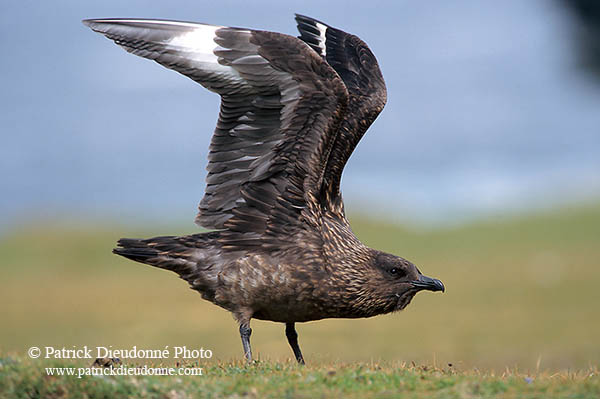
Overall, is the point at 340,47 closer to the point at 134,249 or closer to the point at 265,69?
the point at 265,69

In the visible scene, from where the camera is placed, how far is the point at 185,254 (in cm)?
715

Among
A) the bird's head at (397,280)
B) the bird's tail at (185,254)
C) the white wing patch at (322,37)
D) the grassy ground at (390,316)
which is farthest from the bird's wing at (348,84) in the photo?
the grassy ground at (390,316)

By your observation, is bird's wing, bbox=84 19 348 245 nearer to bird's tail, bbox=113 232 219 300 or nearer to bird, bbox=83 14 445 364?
bird, bbox=83 14 445 364

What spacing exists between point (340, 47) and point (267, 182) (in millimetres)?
2278

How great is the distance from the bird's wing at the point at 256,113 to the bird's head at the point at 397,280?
77 cm

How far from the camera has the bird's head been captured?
7035 millimetres

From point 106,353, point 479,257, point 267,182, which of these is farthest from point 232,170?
point 479,257

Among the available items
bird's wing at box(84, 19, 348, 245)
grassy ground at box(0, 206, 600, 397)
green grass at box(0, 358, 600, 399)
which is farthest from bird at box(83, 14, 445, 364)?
green grass at box(0, 358, 600, 399)

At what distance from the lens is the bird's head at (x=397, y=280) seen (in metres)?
7.04

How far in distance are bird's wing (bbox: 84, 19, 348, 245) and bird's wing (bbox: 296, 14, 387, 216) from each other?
50cm

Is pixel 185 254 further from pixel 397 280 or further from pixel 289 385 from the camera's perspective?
pixel 289 385

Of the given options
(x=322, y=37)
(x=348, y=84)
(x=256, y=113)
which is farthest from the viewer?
(x=322, y=37)

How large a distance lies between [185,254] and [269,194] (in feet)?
2.94

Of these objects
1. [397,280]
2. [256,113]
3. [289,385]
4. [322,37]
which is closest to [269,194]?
[256,113]
